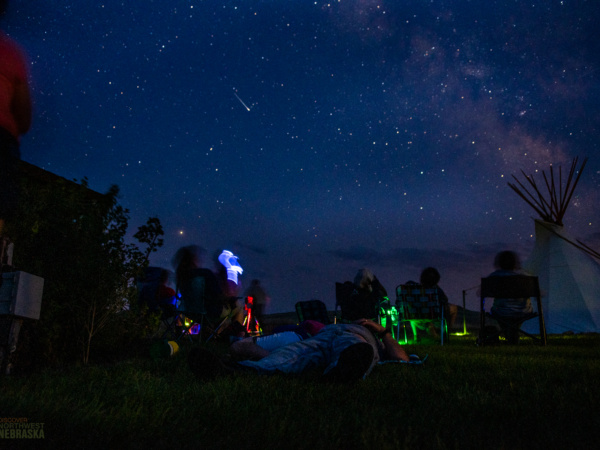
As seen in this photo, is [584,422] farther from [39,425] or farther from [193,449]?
[39,425]

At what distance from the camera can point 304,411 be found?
6.20ft

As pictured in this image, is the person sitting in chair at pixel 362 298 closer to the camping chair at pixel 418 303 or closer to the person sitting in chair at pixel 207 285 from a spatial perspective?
the camping chair at pixel 418 303

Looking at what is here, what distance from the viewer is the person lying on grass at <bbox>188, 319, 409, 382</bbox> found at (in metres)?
2.46

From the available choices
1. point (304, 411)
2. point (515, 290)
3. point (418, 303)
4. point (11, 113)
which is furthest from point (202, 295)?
point (515, 290)

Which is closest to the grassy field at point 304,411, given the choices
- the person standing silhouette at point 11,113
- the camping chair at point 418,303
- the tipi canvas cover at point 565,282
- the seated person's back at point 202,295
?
the person standing silhouette at point 11,113

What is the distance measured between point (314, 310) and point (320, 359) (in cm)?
467

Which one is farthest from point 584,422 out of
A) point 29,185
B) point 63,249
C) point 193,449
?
point 29,185

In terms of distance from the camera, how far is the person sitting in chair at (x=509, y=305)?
678 centimetres

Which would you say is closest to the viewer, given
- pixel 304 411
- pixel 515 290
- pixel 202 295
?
pixel 304 411

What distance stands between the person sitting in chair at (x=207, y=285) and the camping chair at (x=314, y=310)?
122cm

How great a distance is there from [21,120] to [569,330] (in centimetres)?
1370

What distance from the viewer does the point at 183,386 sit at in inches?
96.7

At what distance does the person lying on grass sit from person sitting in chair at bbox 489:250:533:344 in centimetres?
480

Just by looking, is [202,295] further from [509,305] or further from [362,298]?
[509,305]
